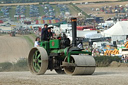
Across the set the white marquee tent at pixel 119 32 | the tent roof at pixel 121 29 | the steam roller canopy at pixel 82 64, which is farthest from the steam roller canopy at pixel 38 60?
the tent roof at pixel 121 29

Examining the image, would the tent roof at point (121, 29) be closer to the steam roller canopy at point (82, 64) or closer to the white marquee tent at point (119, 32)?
the white marquee tent at point (119, 32)

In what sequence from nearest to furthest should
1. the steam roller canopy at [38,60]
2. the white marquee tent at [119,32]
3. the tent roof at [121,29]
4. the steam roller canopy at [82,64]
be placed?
the steam roller canopy at [82,64] < the steam roller canopy at [38,60] < the white marquee tent at [119,32] < the tent roof at [121,29]

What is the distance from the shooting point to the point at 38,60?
43.2 feet

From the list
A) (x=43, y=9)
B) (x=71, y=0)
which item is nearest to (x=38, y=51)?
(x=43, y=9)

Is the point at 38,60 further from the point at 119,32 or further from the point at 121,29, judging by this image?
the point at 121,29

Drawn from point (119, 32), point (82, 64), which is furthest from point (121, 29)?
point (82, 64)

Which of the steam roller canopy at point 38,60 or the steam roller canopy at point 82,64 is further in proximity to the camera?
the steam roller canopy at point 38,60

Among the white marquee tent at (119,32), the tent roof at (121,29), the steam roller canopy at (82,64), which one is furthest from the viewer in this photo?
the tent roof at (121,29)

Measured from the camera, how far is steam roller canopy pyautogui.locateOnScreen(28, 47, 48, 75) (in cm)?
1274

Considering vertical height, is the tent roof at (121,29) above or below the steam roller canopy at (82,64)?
below

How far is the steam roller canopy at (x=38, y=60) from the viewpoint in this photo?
12.7 m

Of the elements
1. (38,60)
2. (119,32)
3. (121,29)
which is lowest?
(119,32)

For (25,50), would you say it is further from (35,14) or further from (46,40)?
(35,14)

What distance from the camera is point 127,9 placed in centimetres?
10919
